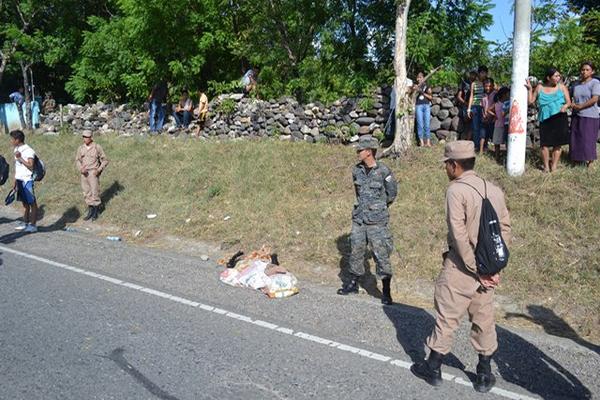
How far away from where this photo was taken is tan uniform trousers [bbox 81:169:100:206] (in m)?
11.5

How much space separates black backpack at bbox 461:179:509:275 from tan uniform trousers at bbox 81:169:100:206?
9244mm

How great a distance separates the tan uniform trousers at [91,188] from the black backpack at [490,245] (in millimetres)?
9244

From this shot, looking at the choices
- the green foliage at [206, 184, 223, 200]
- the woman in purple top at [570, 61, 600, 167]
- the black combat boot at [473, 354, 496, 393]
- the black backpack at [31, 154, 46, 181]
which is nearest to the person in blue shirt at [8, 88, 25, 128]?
the black backpack at [31, 154, 46, 181]

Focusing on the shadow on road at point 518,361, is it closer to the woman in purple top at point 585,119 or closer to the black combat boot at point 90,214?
the woman in purple top at point 585,119

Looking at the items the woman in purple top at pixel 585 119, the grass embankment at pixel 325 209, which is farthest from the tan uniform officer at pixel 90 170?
the woman in purple top at pixel 585 119

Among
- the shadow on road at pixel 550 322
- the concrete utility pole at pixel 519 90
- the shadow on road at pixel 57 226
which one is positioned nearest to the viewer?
the shadow on road at pixel 550 322

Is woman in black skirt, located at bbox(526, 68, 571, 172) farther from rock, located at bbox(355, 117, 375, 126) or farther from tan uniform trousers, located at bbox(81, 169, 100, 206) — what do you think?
tan uniform trousers, located at bbox(81, 169, 100, 206)

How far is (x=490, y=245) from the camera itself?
401cm

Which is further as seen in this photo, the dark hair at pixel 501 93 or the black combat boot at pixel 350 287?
the dark hair at pixel 501 93

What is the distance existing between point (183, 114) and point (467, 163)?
1375 centimetres

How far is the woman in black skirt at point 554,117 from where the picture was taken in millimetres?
8500

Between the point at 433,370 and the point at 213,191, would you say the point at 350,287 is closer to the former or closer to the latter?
the point at 433,370

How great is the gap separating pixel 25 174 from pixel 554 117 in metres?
9.17

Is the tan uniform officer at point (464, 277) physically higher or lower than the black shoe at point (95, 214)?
higher
